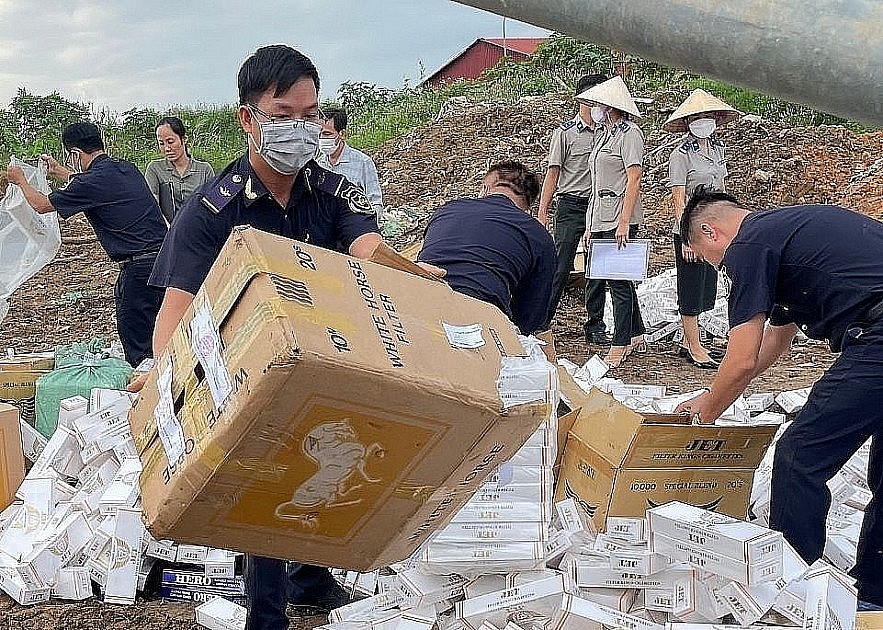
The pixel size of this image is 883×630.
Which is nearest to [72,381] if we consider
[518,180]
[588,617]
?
[518,180]

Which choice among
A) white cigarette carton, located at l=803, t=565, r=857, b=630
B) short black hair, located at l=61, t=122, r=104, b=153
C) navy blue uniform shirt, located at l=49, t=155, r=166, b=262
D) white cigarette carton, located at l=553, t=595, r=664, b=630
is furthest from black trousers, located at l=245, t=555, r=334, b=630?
short black hair, located at l=61, t=122, r=104, b=153

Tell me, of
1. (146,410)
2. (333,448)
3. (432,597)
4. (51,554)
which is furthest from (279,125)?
(51,554)

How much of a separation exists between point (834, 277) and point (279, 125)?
1778mm

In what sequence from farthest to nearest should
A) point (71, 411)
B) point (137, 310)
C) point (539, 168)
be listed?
point (539, 168) → point (137, 310) → point (71, 411)

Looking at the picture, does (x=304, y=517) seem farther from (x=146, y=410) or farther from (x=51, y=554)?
(x=51, y=554)

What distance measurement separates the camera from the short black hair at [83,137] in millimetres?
5773

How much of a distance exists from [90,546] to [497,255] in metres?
1.90

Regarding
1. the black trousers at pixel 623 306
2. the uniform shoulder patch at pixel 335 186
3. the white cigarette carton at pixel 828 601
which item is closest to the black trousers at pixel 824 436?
the white cigarette carton at pixel 828 601

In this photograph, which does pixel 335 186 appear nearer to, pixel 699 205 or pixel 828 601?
pixel 699 205

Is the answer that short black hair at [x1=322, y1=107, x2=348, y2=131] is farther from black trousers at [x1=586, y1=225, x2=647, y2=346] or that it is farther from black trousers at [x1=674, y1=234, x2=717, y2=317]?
black trousers at [x1=674, y1=234, x2=717, y2=317]

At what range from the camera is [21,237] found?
5.72 metres

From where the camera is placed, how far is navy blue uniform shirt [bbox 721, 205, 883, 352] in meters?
3.05

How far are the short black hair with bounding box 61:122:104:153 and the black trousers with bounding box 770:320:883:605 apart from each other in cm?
442

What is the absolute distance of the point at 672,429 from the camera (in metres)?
3.36
